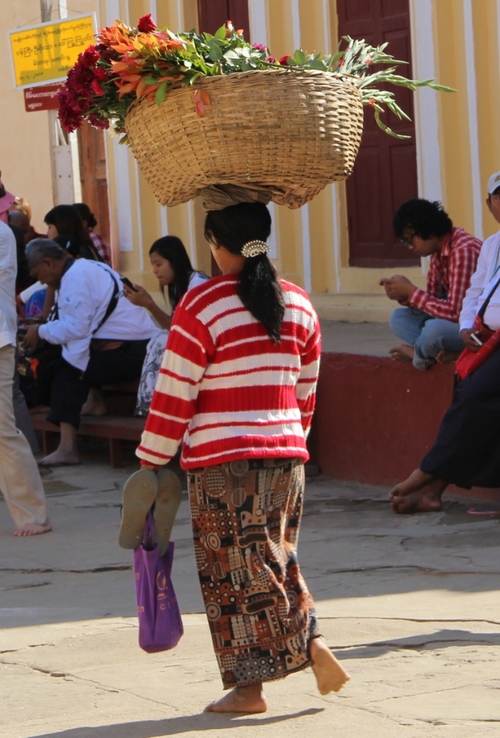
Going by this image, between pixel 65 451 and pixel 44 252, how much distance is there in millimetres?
1397

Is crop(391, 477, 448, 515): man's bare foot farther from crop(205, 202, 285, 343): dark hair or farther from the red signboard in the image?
the red signboard

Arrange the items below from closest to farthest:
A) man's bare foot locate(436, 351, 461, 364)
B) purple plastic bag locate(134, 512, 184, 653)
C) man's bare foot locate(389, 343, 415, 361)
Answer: purple plastic bag locate(134, 512, 184, 653), man's bare foot locate(436, 351, 461, 364), man's bare foot locate(389, 343, 415, 361)

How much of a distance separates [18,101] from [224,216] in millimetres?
15839

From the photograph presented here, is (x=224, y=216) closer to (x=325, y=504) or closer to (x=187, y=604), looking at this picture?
(x=187, y=604)

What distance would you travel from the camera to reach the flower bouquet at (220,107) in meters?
4.43

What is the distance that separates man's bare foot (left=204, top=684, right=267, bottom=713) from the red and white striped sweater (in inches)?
28.2

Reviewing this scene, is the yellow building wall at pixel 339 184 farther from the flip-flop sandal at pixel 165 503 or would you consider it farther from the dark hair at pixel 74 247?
the flip-flop sandal at pixel 165 503

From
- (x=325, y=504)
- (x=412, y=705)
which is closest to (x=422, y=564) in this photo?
(x=325, y=504)

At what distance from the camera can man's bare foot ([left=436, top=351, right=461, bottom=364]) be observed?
7863 millimetres

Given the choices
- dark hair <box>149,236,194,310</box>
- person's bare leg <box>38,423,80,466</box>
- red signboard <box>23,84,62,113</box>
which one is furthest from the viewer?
red signboard <box>23,84,62,113</box>

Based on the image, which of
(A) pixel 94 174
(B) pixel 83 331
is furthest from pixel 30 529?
(A) pixel 94 174

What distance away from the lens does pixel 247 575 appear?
14.3ft

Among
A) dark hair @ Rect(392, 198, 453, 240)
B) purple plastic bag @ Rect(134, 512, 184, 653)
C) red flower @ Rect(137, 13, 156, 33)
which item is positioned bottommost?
purple plastic bag @ Rect(134, 512, 184, 653)

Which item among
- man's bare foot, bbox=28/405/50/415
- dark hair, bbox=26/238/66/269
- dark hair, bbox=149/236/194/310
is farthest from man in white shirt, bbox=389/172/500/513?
man's bare foot, bbox=28/405/50/415
